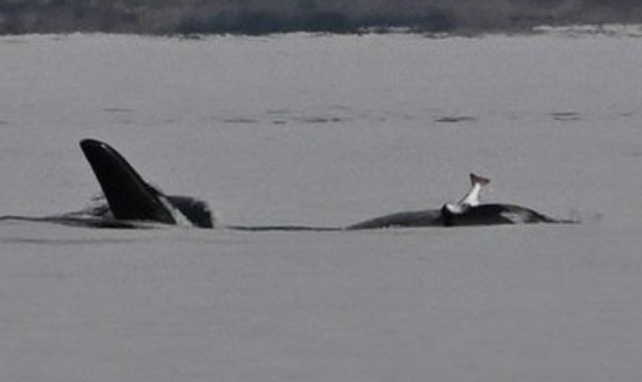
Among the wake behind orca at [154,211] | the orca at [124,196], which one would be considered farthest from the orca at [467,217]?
the orca at [124,196]

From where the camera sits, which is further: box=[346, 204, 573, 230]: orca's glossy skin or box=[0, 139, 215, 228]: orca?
box=[0, 139, 215, 228]: orca

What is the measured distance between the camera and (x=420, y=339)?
12016mm

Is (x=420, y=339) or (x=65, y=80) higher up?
(x=65, y=80)

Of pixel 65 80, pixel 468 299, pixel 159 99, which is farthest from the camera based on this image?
pixel 65 80

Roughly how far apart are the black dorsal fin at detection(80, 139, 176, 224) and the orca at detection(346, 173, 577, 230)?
5.39 ft

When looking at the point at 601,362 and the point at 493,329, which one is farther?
the point at 493,329

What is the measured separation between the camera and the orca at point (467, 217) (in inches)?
691

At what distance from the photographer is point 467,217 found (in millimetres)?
17703

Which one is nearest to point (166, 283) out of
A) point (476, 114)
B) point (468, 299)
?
point (468, 299)

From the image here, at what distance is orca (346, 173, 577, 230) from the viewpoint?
17.6m

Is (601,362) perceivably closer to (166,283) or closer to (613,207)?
(166,283)

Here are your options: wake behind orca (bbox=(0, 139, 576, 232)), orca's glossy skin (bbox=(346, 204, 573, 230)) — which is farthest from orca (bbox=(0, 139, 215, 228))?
orca's glossy skin (bbox=(346, 204, 573, 230))

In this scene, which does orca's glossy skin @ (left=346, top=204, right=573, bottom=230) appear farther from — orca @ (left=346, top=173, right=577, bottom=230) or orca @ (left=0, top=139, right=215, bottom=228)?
orca @ (left=0, top=139, right=215, bottom=228)

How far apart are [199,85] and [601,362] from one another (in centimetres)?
6602
